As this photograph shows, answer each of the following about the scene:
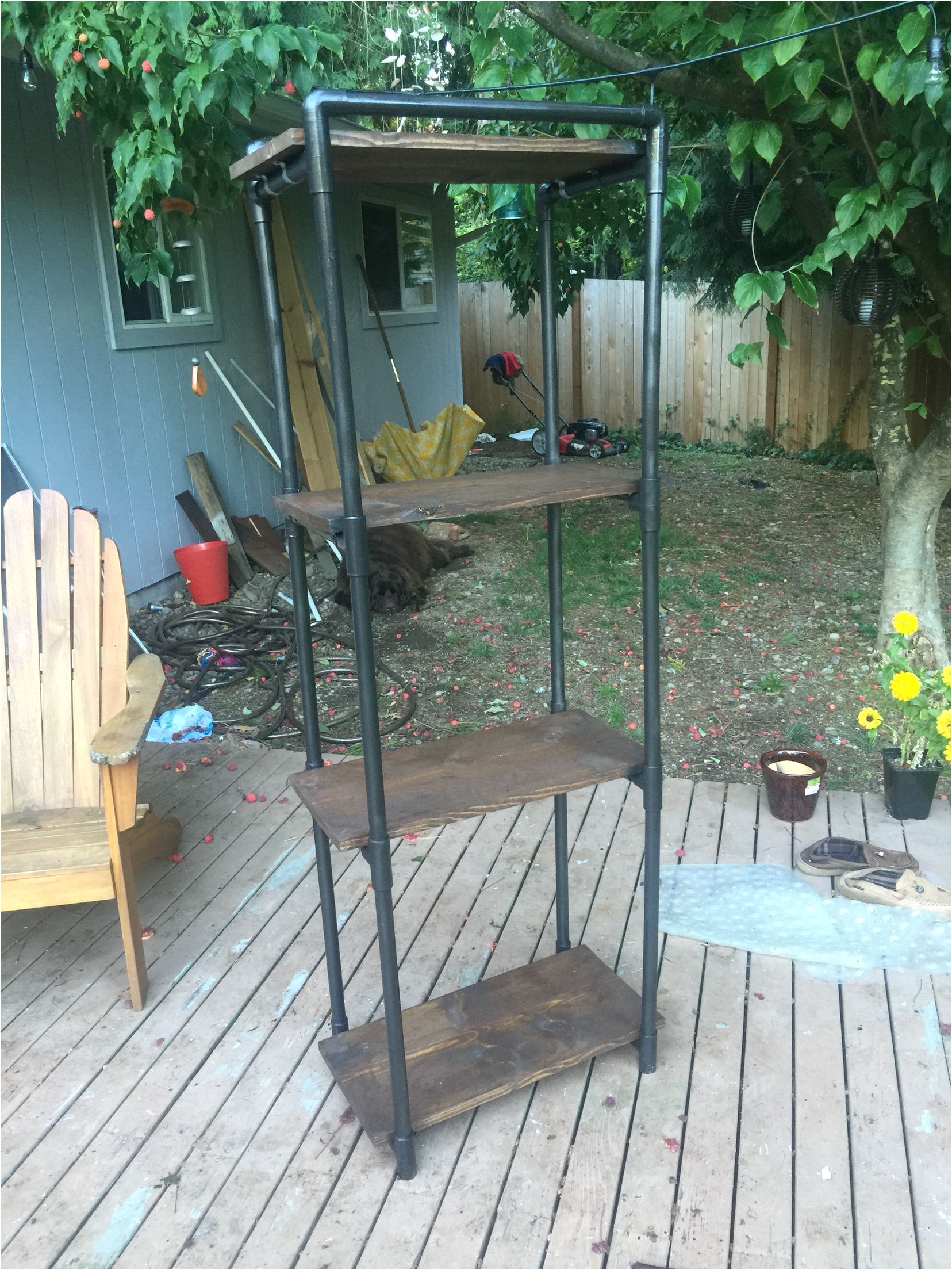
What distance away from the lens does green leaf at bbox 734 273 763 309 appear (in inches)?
93.8

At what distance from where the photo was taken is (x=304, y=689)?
2.01 metres

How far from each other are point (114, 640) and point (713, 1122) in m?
1.83

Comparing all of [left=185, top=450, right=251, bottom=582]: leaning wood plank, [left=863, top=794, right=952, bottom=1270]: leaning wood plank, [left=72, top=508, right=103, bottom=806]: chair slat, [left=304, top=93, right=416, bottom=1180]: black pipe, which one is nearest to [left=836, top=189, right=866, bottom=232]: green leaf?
[left=304, top=93, right=416, bottom=1180]: black pipe

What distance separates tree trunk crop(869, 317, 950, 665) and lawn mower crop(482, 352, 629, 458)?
16.2 ft

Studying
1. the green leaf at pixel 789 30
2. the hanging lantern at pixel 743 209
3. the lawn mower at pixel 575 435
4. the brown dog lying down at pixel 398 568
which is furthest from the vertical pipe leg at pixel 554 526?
the lawn mower at pixel 575 435

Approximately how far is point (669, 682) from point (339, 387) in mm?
2986

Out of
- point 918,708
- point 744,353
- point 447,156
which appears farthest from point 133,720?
point 918,708

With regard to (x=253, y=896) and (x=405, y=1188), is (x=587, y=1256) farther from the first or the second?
(x=253, y=896)

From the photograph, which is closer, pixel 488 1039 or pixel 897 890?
pixel 488 1039

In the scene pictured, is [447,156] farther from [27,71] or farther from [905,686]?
[27,71]

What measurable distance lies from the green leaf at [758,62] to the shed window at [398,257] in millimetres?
5662

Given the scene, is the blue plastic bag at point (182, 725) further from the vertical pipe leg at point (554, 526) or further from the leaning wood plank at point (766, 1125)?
the leaning wood plank at point (766, 1125)

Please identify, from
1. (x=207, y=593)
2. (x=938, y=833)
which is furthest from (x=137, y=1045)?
(x=207, y=593)

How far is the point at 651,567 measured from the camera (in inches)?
69.2
